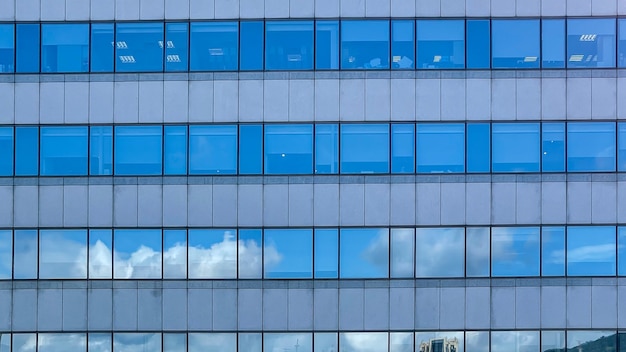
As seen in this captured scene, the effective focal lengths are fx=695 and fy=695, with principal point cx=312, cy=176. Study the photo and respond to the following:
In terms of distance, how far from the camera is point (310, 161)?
21.9 metres

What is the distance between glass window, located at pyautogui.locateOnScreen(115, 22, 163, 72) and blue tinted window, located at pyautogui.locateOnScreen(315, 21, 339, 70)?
500 cm

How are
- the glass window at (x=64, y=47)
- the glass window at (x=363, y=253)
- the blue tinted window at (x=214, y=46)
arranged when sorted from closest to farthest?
the glass window at (x=363, y=253), the blue tinted window at (x=214, y=46), the glass window at (x=64, y=47)

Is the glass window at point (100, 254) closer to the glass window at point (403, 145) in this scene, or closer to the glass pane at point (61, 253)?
the glass pane at point (61, 253)

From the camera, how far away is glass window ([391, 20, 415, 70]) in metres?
22.0

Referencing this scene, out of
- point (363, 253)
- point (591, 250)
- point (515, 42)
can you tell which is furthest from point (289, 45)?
point (591, 250)

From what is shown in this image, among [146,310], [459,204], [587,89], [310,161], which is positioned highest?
[587,89]

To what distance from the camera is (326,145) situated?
21938mm

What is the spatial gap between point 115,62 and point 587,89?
49.0 feet

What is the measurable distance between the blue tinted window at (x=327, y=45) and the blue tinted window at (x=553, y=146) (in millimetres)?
6923

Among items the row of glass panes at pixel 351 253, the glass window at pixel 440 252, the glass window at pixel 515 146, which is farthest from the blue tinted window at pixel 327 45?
the glass window at pixel 440 252

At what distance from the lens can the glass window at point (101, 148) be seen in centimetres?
2202

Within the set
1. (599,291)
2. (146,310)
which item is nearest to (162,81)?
(146,310)

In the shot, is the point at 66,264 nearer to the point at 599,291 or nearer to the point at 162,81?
the point at 162,81

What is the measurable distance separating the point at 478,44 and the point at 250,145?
7893 mm
